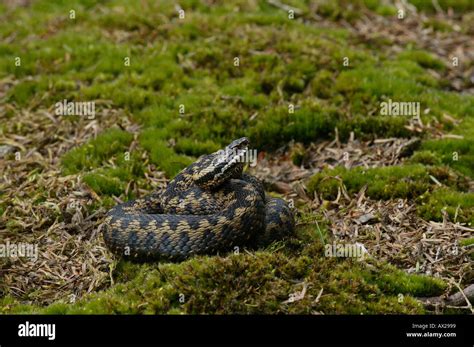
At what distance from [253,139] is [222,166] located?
3.51 m

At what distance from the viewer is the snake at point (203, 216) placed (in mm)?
9555

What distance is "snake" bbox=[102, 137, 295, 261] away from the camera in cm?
955

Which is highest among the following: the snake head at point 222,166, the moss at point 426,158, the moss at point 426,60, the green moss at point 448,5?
the green moss at point 448,5

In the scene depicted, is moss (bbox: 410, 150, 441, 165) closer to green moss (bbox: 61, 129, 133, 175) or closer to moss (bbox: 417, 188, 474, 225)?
moss (bbox: 417, 188, 474, 225)

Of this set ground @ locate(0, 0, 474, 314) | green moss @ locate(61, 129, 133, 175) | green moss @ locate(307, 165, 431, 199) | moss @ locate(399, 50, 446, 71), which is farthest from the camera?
moss @ locate(399, 50, 446, 71)

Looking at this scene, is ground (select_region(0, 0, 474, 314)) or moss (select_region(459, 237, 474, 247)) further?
moss (select_region(459, 237, 474, 247))

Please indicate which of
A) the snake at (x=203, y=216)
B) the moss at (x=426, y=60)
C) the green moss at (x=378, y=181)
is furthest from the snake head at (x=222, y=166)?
the moss at (x=426, y=60)

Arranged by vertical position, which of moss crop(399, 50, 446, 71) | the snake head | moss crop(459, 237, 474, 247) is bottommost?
moss crop(459, 237, 474, 247)

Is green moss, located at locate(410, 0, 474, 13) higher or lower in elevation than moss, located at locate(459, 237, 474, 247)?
higher

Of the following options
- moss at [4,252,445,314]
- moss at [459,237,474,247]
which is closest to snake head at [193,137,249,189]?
moss at [4,252,445,314]

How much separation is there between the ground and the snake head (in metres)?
1.20

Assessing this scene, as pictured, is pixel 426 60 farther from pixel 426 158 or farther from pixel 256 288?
pixel 256 288

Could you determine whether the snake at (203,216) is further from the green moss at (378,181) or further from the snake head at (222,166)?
the green moss at (378,181)

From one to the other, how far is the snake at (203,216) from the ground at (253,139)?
236 millimetres
